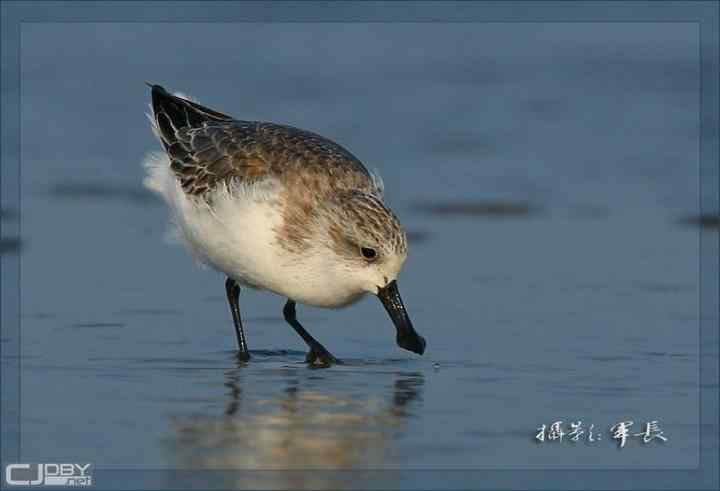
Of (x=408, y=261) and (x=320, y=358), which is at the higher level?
(x=408, y=261)

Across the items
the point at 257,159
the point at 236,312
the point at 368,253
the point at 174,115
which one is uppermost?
the point at 174,115

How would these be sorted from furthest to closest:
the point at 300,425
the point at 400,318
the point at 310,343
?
the point at 310,343, the point at 400,318, the point at 300,425

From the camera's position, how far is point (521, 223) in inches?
512

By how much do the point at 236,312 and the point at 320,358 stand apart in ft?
2.95

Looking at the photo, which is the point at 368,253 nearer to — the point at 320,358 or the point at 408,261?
the point at 320,358

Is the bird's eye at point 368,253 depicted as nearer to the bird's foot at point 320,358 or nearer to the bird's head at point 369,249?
the bird's head at point 369,249

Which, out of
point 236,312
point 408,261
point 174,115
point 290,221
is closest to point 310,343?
point 236,312

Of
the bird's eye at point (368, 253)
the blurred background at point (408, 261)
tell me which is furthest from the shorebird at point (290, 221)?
the blurred background at point (408, 261)

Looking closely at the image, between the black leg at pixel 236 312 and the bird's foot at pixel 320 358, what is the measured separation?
374 millimetres

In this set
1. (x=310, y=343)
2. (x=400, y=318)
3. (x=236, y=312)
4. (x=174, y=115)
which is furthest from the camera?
(x=174, y=115)

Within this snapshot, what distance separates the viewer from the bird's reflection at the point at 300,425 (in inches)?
258

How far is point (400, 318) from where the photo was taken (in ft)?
27.9

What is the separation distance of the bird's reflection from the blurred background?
20mm

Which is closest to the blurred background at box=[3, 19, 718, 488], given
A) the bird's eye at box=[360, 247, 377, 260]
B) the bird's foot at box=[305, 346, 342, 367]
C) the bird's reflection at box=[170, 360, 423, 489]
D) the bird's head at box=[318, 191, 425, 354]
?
the bird's reflection at box=[170, 360, 423, 489]
